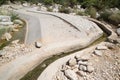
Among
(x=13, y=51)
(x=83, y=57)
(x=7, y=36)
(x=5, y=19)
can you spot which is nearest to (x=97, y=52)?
(x=83, y=57)

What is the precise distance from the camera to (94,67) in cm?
854

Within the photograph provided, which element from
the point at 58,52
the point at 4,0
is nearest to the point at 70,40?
the point at 58,52

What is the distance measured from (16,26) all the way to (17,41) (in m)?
3.00

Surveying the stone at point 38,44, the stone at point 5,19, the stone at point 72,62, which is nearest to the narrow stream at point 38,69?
the stone at point 38,44

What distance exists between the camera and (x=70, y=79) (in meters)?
7.76

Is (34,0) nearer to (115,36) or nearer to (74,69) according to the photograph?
(115,36)

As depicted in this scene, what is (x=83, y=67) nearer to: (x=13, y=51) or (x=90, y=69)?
(x=90, y=69)

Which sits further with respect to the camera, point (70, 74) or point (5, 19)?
point (5, 19)

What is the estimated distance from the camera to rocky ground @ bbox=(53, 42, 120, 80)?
7.96 meters

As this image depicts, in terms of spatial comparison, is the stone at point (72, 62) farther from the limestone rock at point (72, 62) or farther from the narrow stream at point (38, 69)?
the narrow stream at point (38, 69)

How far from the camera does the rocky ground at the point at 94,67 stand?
7961 millimetres

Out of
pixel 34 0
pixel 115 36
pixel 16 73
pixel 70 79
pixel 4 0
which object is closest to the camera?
pixel 70 79

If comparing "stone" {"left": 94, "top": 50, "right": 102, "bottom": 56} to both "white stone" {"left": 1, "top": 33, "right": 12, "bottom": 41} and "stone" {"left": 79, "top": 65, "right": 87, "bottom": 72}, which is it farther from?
"white stone" {"left": 1, "top": 33, "right": 12, "bottom": 41}

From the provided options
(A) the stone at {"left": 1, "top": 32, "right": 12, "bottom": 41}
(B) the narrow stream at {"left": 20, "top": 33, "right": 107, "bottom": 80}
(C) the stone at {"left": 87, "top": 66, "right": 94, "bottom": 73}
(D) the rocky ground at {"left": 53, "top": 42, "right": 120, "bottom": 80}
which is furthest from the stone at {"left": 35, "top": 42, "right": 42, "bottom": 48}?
(C) the stone at {"left": 87, "top": 66, "right": 94, "bottom": 73}
